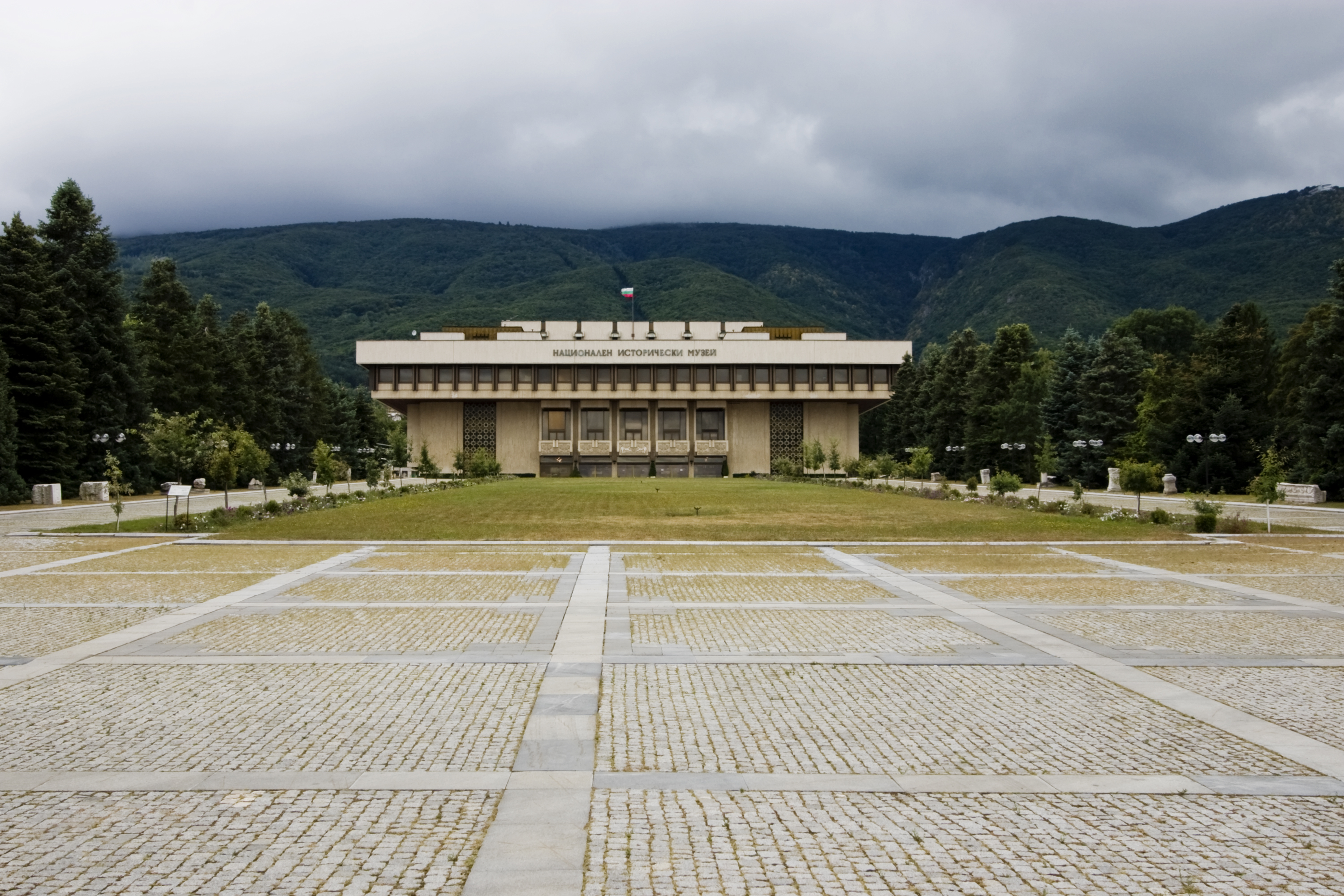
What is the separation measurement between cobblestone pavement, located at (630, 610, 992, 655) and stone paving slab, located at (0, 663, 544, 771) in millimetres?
2243

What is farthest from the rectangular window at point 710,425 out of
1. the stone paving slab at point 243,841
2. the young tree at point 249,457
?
the stone paving slab at point 243,841

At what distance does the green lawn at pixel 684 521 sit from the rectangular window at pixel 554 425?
41639 mm

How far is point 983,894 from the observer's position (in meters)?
4.51

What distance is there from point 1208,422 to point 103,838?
5336 centimetres

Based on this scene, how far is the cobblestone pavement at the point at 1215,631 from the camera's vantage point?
10312mm

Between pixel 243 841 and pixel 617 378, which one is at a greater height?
pixel 617 378

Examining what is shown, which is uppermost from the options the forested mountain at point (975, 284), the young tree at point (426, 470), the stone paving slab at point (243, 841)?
the forested mountain at point (975, 284)

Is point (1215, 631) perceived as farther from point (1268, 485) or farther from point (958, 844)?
point (1268, 485)

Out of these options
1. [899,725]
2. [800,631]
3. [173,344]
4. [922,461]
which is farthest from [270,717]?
[922,461]

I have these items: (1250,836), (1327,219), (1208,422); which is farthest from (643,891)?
(1327,219)

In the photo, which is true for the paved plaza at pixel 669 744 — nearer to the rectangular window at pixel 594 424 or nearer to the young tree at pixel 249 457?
the young tree at pixel 249 457

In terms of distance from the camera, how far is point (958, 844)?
510 centimetres

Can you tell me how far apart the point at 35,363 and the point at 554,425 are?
157ft

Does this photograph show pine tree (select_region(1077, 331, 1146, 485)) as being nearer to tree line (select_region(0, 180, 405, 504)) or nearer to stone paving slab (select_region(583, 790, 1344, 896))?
tree line (select_region(0, 180, 405, 504))
